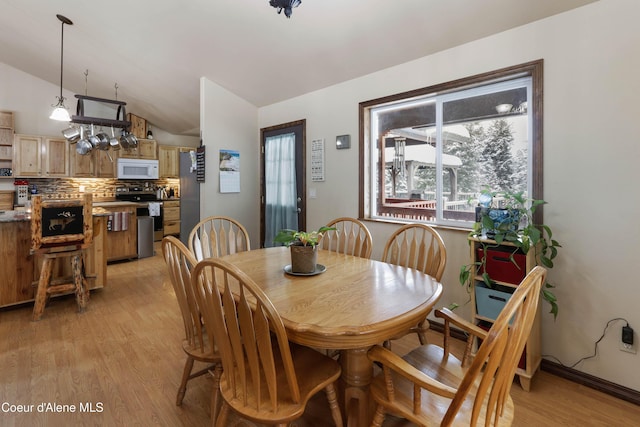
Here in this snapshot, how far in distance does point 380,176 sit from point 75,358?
2.89 m

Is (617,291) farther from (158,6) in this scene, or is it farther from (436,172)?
(158,6)

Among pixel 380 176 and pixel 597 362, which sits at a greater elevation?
pixel 380 176

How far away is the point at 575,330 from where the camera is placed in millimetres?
2027

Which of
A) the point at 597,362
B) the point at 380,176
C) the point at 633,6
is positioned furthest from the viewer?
the point at 380,176

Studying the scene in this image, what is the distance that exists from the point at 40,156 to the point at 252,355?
5.87 metres

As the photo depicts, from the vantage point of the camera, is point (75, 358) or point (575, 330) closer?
point (575, 330)

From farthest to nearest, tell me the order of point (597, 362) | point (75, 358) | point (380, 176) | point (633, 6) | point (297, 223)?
point (297, 223) → point (380, 176) → point (75, 358) → point (597, 362) → point (633, 6)

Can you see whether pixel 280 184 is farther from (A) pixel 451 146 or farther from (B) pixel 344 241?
(A) pixel 451 146

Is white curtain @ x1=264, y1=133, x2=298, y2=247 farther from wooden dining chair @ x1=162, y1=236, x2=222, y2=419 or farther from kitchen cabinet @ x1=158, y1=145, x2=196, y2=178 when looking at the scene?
kitchen cabinet @ x1=158, y1=145, x2=196, y2=178

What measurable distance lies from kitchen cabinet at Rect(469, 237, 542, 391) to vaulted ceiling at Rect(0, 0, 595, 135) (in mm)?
1532

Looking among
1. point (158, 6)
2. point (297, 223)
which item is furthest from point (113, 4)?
point (297, 223)

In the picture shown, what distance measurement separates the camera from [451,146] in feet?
8.81

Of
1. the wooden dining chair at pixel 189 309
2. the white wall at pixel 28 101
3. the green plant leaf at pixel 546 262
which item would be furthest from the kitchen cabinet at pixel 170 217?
the green plant leaf at pixel 546 262

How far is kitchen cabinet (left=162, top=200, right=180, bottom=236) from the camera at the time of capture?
20.2 feet
